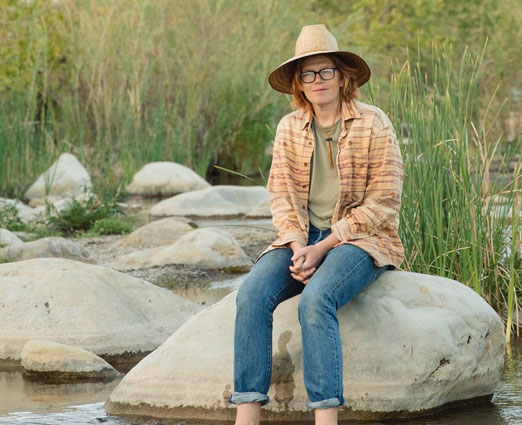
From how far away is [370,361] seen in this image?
4.05 metres

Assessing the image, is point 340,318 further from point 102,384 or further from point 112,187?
point 112,187

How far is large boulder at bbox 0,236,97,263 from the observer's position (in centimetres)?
768

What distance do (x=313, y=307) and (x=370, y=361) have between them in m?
0.50

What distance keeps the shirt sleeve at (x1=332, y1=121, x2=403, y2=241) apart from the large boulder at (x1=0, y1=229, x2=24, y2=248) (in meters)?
4.63

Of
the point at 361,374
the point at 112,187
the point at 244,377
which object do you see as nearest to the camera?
the point at 244,377

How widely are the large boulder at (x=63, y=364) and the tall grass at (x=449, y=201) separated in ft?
5.17

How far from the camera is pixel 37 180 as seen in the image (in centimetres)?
1223

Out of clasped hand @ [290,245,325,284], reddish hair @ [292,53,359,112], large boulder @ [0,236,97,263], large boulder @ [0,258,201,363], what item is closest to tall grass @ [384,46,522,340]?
reddish hair @ [292,53,359,112]

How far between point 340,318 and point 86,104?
10.3 meters

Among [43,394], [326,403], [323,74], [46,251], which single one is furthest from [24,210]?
[326,403]

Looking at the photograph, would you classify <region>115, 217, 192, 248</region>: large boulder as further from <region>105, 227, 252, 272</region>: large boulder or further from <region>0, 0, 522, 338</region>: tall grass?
<region>0, 0, 522, 338</region>: tall grass

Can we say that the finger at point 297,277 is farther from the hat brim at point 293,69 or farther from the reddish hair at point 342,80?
the hat brim at point 293,69

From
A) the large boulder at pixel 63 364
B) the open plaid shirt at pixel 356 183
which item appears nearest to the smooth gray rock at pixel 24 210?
the large boulder at pixel 63 364

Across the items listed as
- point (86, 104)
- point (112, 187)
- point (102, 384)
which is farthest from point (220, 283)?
point (86, 104)
